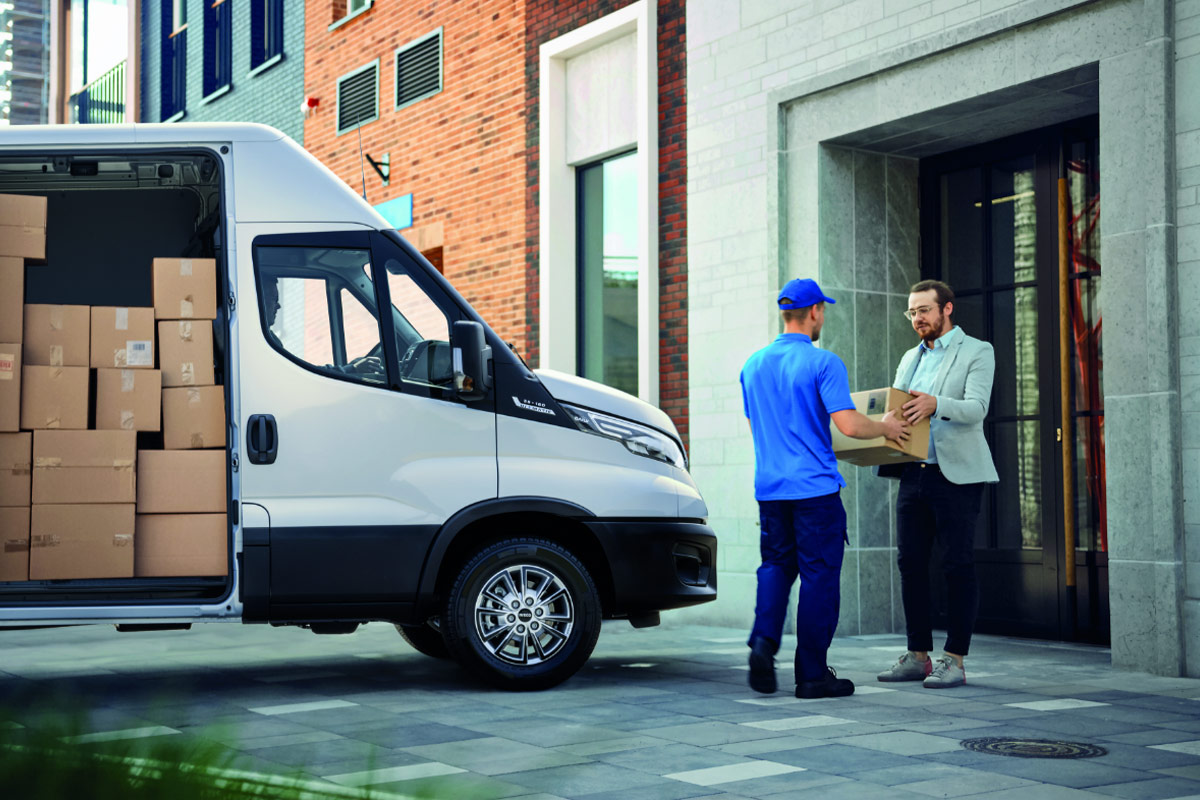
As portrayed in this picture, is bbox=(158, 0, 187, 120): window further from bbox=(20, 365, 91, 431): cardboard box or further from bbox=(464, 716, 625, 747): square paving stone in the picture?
bbox=(464, 716, 625, 747): square paving stone

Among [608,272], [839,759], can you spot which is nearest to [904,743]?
[839,759]

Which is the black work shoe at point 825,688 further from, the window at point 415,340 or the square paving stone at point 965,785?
the window at point 415,340

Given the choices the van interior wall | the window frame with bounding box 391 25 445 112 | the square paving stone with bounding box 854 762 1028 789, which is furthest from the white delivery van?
the window frame with bounding box 391 25 445 112

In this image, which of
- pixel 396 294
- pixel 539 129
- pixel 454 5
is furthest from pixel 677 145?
pixel 396 294

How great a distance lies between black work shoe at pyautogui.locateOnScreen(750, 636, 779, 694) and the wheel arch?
2.65 feet

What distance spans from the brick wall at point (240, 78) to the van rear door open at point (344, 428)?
10.4 m

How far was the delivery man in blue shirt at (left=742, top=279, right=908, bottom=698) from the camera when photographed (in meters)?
6.39

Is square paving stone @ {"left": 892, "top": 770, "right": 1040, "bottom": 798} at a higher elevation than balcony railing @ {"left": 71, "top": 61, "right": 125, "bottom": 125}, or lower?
lower

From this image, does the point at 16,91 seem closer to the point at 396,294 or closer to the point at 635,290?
the point at 635,290

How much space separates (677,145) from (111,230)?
501cm

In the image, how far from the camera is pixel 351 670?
25.7ft

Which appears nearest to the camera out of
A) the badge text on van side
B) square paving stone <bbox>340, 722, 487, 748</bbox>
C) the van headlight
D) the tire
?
square paving stone <bbox>340, 722, 487, 748</bbox>

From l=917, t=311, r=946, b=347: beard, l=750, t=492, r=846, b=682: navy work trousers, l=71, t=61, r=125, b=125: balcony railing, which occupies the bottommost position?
l=750, t=492, r=846, b=682: navy work trousers

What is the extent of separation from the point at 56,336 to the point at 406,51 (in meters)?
8.60
